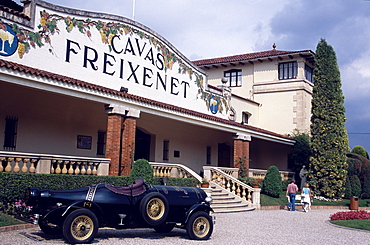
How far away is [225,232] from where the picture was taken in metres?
12.8

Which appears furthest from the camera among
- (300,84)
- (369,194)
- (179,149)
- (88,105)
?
→ (300,84)

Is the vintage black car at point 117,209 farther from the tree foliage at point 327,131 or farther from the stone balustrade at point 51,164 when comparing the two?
the tree foliage at point 327,131

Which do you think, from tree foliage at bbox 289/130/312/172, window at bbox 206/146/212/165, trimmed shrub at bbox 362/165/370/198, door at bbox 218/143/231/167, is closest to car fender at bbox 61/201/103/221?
window at bbox 206/146/212/165

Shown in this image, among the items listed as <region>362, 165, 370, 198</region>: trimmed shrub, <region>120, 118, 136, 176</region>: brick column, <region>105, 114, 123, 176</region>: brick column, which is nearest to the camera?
<region>105, 114, 123, 176</region>: brick column

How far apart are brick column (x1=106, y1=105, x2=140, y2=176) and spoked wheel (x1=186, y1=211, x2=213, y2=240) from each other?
6.66 m

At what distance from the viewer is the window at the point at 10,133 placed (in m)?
16.8

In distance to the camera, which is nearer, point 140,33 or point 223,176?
point 140,33

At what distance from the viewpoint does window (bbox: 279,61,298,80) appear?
34.5 metres

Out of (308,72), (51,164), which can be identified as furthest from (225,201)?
(308,72)

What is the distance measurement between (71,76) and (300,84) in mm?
21860

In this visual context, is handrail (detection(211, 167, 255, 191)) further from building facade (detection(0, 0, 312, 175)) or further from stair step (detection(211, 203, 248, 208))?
building facade (detection(0, 0, 312, 175))

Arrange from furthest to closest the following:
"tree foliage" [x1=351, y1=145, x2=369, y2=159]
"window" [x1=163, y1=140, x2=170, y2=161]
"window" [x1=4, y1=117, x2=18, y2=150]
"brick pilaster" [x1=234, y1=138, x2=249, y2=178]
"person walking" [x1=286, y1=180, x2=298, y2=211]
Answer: "tree foliage" [x1=351, y1=145, x2=369, y2=159]
"brick pilaster" [x1=234, y1=138, x2=249, y2=178]
"window" [x1=163, y1=140, x2=170, y2=161]
"person walking" [x1=286, y1=180, x2=298, y2=211]
"window" [x1=4, y1=117, x2=18, y2=150]

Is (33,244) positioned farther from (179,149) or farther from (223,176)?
(179,149)

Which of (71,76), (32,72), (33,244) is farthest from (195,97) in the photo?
(33,244)
